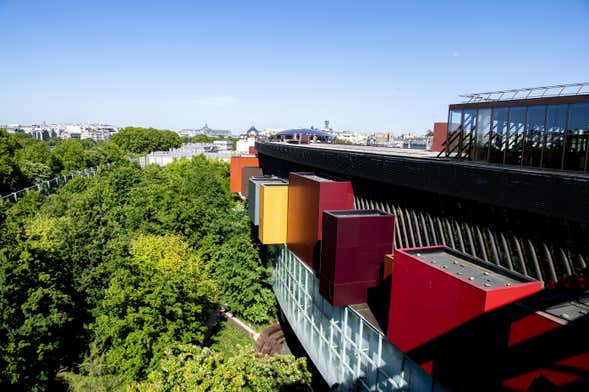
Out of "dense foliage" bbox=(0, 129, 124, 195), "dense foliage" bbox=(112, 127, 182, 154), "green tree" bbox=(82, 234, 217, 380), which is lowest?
"green tree" bbox=(82, 234, 217, 380)

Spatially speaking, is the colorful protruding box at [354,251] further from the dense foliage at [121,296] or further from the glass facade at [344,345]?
the dense foliage at [121,296]

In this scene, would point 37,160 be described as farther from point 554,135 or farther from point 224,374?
point 554,135

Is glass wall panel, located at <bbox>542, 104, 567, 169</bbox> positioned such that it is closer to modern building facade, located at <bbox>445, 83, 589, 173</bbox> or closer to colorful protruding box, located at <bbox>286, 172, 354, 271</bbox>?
modern building facade, located at <bbox>445, 83, 589, 173</bbox>

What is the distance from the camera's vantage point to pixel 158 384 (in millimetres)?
13148

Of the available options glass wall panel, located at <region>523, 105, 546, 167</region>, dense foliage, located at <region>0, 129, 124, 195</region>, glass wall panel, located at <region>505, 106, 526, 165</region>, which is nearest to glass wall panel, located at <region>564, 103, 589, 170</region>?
glass wall panel, located at <region>523, 105, 546, 167</region>

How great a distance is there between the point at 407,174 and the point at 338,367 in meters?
8.25

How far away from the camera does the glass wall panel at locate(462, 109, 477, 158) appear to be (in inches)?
486

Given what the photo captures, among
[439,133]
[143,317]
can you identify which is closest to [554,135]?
[439,133]

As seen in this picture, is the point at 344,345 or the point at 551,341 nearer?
the point at 551,341

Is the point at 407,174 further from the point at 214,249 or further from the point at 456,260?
the point at 214,249

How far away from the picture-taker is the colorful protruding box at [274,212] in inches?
861

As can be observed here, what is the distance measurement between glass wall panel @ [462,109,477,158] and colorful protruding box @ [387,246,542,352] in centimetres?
343

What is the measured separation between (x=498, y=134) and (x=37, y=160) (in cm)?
8907

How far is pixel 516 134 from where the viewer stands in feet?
36.5
